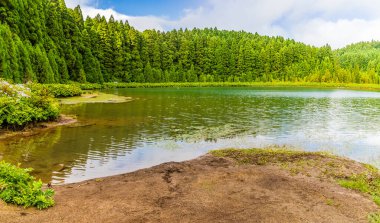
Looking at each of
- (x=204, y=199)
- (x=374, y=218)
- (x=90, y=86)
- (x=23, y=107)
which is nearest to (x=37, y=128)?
(x=23, y=107)

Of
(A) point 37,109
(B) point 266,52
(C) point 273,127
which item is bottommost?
(C) point 273,127

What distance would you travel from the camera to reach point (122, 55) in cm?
10194

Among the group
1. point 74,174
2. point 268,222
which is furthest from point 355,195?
point 74,174

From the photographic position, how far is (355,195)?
36.7 feet

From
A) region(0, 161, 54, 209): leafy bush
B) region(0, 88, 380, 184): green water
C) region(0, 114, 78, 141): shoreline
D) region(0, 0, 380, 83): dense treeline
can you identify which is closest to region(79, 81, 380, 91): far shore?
region(0, 0, 380, 83): dense treeline

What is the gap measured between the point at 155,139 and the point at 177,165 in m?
7.69

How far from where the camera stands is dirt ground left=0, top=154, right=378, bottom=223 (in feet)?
30.1

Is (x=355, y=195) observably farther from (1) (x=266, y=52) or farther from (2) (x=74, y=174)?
(1) (x=266, y=52)

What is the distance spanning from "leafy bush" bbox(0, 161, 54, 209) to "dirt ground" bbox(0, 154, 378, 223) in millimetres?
241

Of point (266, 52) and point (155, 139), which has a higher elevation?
point (266, 52)

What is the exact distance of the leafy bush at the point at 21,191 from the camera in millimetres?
9500

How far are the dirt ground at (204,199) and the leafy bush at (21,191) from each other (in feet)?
0.79

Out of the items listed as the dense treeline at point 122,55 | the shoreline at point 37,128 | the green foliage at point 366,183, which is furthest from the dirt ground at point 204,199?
the dense treeline at point 122,55

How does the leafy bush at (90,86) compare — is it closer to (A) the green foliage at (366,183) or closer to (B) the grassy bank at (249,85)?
(B) the grassy bank at (249,85)
